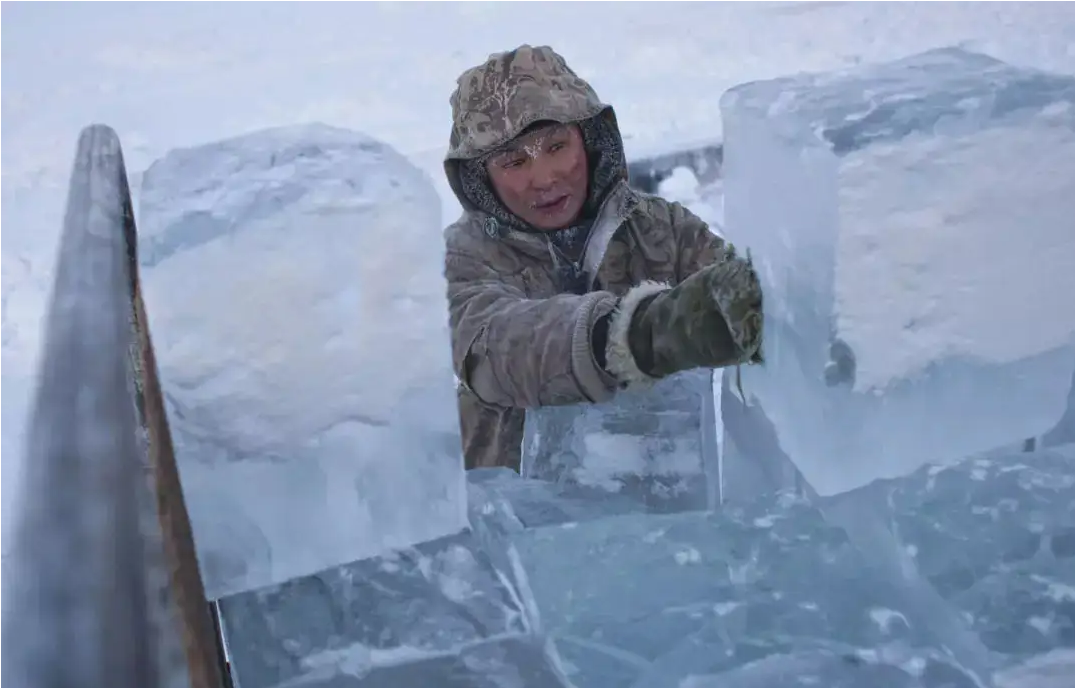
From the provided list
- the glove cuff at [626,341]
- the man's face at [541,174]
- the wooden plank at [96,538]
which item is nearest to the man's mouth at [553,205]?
the man's face at [541,174]

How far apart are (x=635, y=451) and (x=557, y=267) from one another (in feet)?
1.24

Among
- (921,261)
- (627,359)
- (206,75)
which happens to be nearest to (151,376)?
(627,359)

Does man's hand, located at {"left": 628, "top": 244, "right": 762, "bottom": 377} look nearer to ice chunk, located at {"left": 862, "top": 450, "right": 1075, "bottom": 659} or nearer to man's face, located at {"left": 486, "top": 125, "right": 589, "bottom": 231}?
ice chunk, located at {"left": 862, "top": 450, "right": 1075, "bottom": 659}

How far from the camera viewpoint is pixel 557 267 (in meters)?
1.84

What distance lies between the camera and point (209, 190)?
110 centimetres

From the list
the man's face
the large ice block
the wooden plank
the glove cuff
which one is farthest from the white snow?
the wooden plank

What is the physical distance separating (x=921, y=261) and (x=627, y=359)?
41 cm

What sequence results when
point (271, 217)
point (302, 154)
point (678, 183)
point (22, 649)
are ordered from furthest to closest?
point (678, 183) < point (302, 154) < point (271, 217) < point (22, 649)

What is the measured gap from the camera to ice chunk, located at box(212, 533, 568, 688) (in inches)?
41.3

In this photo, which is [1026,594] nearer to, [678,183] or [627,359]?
[627,359]

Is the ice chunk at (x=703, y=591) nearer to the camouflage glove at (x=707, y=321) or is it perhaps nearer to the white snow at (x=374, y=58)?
the camouflage glove at (x=707, y=321)

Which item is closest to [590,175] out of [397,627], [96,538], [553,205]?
[553,205]

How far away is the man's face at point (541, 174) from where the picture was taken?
182cm

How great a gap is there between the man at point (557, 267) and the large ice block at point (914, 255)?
13 centimetres
